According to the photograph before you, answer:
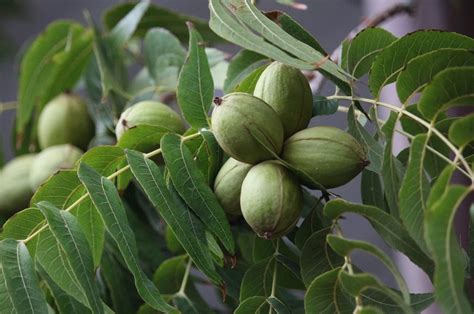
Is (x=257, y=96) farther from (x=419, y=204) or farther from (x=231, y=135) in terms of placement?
(x=419, y=204)

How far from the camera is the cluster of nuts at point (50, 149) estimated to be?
0.78 meters

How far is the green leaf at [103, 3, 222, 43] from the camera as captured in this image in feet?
2.87

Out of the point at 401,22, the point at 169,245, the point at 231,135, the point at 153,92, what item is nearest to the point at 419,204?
the point at 231,135

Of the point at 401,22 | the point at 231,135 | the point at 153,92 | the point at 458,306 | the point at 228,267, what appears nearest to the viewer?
the point at 458,306

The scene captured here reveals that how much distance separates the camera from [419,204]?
44 cm

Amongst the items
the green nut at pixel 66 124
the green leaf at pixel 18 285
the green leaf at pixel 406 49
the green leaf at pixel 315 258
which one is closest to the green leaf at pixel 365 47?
the green leaf at pixel 406 49

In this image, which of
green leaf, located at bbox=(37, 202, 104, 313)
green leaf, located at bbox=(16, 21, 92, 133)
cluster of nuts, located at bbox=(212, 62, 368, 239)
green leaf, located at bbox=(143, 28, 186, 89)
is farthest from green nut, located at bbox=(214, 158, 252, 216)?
green leaf, located at bbox=(16, 21, 92, 133)

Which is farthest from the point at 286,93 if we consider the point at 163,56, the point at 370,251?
the point at 163,56

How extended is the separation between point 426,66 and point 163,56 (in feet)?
1.24

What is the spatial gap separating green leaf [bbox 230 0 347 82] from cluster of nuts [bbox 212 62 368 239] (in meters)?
0.05

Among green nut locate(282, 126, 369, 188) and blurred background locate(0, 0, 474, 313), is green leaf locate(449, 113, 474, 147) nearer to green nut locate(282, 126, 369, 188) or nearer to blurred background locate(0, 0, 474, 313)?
green nut locate(282, 126, 369, 188)

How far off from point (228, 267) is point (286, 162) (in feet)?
0.49

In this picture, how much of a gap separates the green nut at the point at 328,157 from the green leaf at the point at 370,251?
0.06 metres

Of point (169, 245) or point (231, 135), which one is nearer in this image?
point (231, 135)
